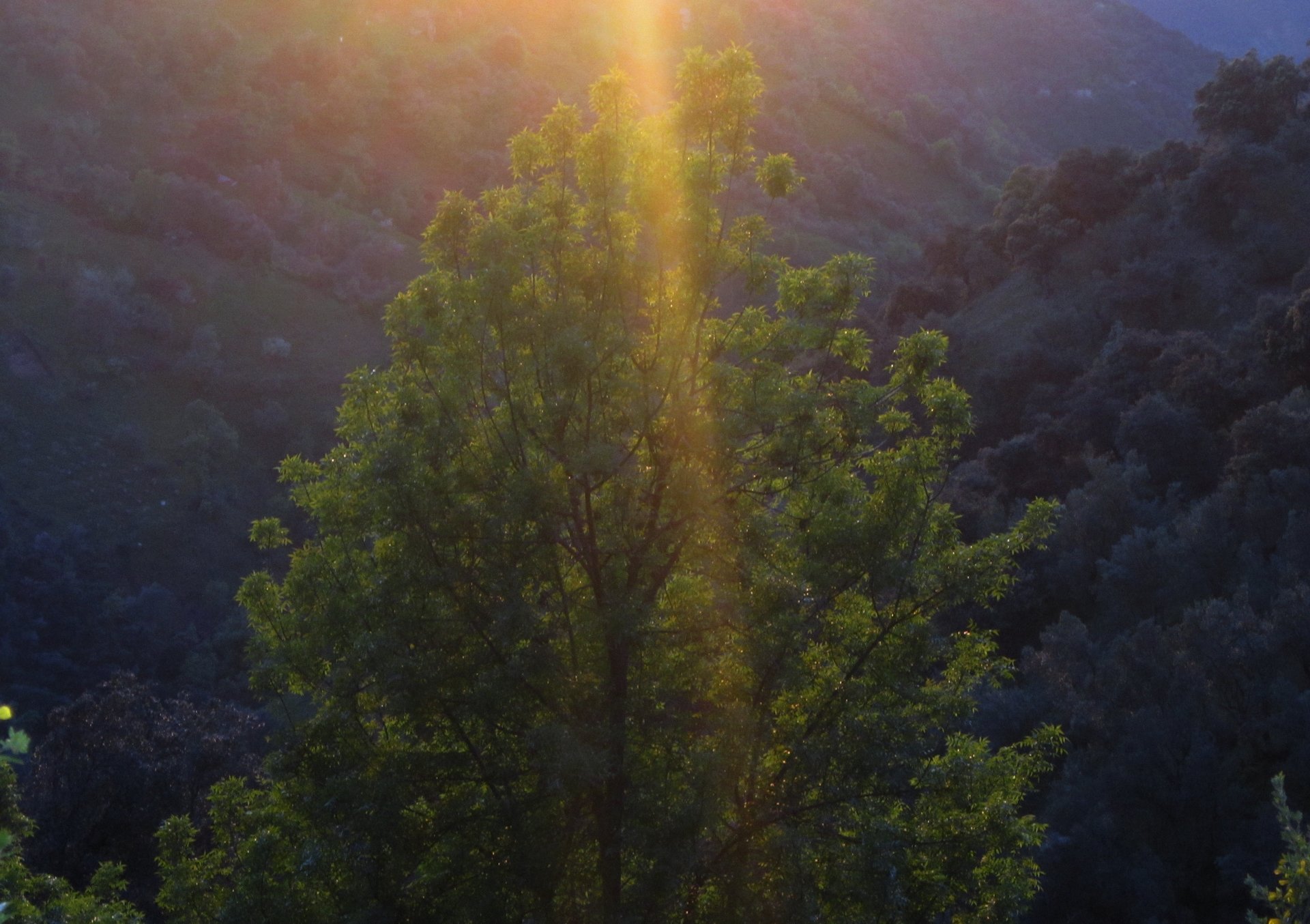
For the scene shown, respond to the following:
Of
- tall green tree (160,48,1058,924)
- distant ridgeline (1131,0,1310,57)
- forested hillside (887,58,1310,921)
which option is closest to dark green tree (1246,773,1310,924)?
tall green tree (160,48,1058,924)

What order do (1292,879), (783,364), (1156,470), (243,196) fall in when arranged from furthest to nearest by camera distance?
1. (243,196)
2. (1156,470)
3. (783,364)
4. (1292,879)

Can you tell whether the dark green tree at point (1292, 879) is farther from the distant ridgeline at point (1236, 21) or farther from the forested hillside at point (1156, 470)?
the distant ridgeline at point (1236, 21)

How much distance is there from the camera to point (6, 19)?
42.8m

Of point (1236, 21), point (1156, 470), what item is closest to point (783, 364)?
point (1156, 470)

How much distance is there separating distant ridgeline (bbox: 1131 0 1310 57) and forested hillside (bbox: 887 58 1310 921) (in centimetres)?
5415

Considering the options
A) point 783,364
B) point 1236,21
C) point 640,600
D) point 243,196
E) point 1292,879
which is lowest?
point 1292,879

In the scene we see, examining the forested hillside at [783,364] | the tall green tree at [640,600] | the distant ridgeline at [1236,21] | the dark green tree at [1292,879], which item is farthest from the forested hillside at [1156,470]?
the distant ridgeline at [1236,21]

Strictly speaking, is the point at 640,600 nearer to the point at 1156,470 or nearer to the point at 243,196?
the point at 1156,470

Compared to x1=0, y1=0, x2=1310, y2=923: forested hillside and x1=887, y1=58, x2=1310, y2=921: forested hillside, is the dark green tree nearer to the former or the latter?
x1=0, y1=0, x2=1310, y2=923: forested hillside

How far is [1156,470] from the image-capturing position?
22328mm

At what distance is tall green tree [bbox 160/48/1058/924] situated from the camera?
7.00 meters

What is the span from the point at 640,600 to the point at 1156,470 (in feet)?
59.9

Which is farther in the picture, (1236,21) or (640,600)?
(1236,21)

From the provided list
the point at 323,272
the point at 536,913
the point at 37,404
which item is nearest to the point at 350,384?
the point at 536,913
